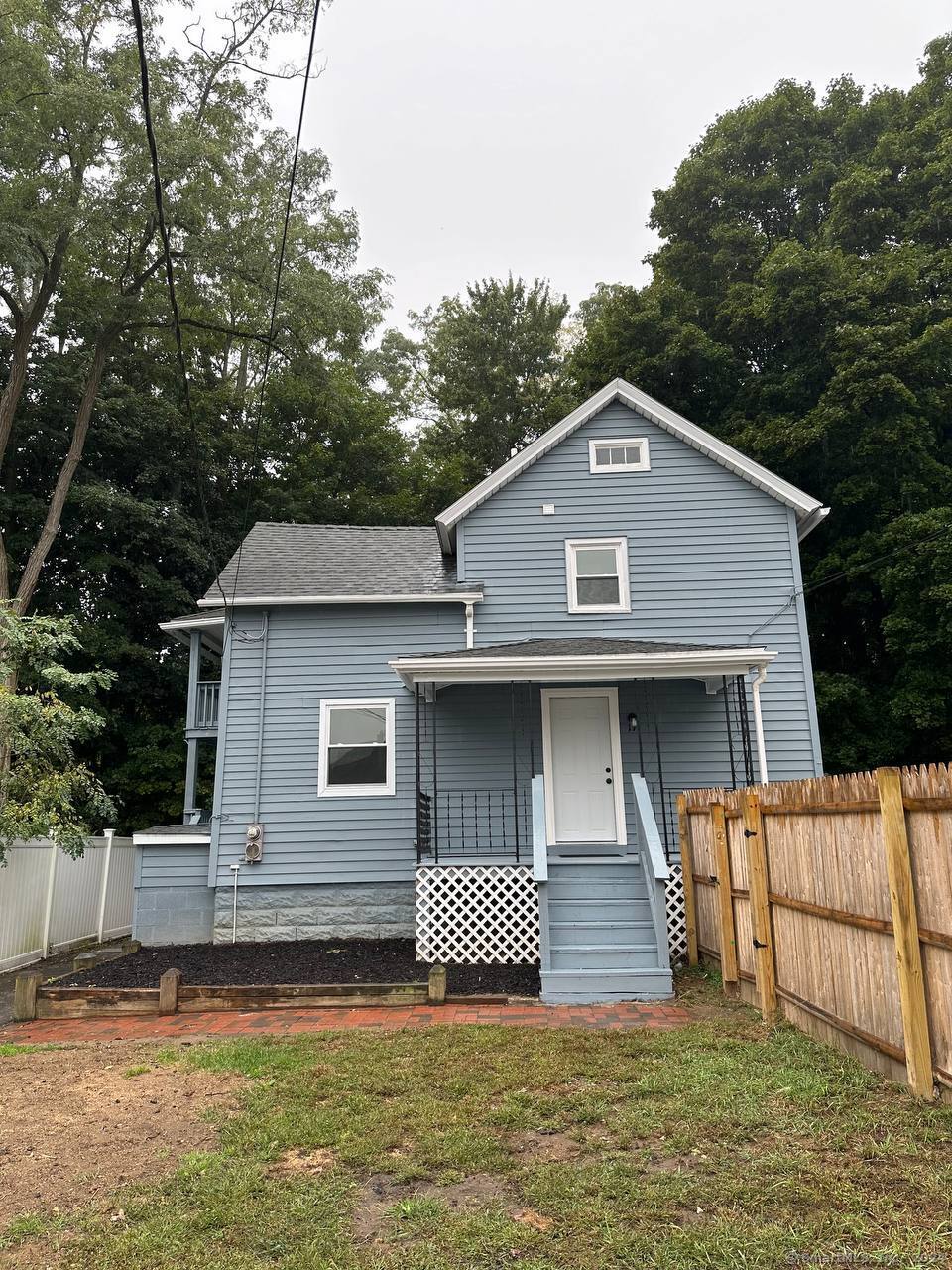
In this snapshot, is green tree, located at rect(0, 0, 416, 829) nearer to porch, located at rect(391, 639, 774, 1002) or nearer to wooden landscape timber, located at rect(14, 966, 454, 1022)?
porch, located at rect(391, 639, 774, 1002)

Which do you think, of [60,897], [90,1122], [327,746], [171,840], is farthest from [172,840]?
[90,1122]

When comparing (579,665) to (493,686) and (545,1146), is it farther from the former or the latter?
(545,1146)

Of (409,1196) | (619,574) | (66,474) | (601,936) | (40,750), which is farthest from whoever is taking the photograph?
(66,474)

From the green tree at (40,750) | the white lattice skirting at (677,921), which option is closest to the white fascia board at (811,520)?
the white lattice skirting at (677,921)

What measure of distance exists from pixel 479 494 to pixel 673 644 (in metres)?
3.53

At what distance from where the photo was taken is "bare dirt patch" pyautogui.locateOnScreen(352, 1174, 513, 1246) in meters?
3.30

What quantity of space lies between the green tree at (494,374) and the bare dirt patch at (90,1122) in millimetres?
22564

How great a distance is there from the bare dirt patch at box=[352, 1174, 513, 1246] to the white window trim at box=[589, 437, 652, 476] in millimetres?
9955

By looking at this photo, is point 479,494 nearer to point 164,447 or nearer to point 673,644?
point 673,644

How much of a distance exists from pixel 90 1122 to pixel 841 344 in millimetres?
20412

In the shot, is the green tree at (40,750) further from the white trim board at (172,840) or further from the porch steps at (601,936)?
the porch steps at (601,936)

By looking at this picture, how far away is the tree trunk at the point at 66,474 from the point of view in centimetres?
1789

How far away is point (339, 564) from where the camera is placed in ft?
42.0

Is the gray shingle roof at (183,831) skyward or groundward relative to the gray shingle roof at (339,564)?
groundward
